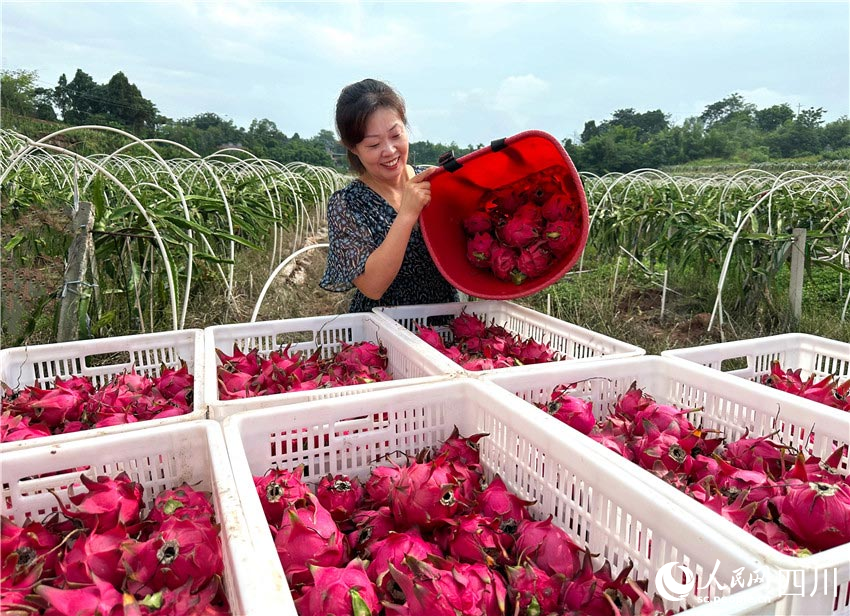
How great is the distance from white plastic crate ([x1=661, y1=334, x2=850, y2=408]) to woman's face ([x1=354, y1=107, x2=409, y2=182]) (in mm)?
931

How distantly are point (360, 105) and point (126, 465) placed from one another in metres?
1.15

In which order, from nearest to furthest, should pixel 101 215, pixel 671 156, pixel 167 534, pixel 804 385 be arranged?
pixel 167 534, pixel 804 385, pixel 101 215, pixel 671 156

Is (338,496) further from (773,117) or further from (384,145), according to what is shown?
(773,117)

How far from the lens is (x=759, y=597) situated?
444 mm

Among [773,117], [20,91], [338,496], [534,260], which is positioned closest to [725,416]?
[534,260]

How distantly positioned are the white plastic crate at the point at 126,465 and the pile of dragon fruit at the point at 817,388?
3.21 ft

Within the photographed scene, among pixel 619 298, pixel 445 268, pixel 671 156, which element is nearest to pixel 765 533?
pixel 445 268

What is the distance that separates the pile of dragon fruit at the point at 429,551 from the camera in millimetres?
578

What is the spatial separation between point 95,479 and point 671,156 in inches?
1364

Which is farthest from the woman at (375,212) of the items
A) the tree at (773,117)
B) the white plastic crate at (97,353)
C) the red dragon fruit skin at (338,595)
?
the tree at (773,117)

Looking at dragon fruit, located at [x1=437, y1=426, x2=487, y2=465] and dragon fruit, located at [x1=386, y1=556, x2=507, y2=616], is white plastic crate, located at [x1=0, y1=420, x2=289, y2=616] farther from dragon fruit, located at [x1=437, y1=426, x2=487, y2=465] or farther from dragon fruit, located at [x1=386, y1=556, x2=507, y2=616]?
dragon fruit, located at [x1=437, y1=426, x2=487, y2=465]

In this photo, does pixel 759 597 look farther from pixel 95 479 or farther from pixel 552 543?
pixel 95 479

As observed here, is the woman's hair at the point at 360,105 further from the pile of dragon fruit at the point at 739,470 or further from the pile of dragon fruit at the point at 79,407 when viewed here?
the pile of dragon fruit at the point at 739,470

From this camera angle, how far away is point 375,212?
171cm
